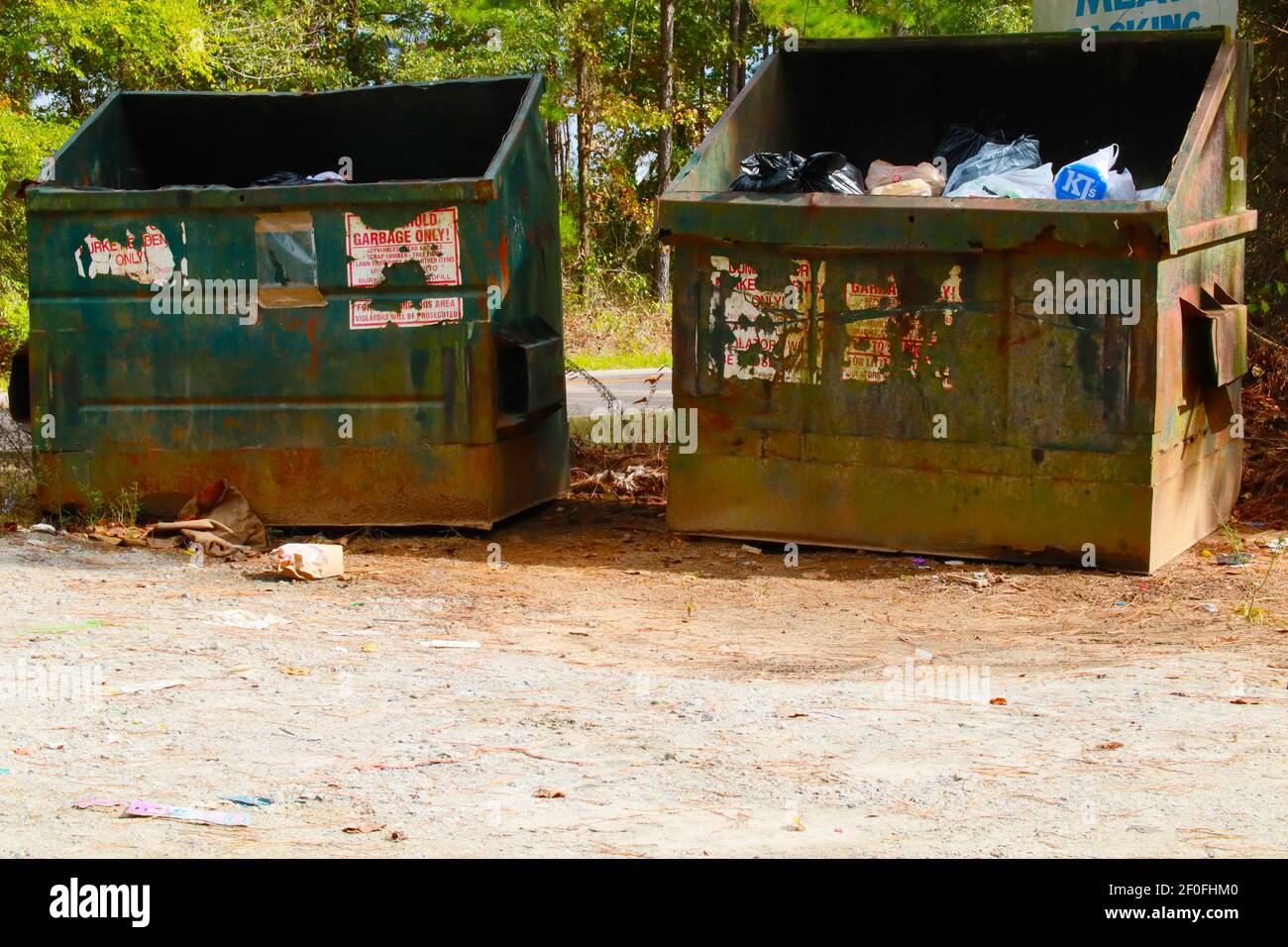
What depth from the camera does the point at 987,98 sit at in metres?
7.18

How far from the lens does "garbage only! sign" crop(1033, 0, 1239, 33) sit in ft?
22.2

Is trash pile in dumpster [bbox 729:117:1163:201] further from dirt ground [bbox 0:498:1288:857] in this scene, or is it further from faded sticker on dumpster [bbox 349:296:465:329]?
dirt ground [bbox 0:498:1288:857]

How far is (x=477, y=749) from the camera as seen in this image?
145 inches

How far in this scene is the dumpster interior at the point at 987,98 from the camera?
22.3ft

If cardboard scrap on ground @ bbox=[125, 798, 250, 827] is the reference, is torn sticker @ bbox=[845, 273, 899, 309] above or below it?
above

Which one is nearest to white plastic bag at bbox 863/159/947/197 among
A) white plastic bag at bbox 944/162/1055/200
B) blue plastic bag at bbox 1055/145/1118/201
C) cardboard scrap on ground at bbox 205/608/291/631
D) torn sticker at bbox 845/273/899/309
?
white plastic bag at bbox 944/162/1055/200

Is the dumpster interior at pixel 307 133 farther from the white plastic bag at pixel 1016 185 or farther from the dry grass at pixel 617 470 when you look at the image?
the white plastic bag at pixel 1016 185

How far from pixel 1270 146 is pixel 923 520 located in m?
Answer: 3.67

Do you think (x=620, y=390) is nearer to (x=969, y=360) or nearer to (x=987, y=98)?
(x=987, y=98)

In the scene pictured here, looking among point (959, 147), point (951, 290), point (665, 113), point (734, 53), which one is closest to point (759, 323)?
point (951, 290)

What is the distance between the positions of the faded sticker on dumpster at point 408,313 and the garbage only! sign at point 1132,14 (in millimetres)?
3066

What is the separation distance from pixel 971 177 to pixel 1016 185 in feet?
1.19

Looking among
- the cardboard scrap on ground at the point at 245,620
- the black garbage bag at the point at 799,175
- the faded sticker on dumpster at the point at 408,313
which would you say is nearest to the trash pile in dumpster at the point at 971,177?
the black garbage bag at the point at 799,175

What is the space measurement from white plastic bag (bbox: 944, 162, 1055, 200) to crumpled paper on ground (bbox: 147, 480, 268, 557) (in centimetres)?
314
